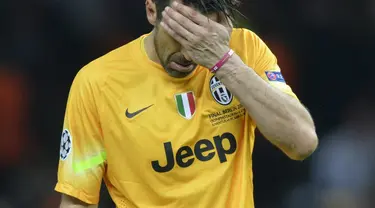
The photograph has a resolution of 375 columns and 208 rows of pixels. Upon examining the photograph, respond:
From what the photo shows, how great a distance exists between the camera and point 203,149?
312cm

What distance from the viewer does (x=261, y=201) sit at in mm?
5711

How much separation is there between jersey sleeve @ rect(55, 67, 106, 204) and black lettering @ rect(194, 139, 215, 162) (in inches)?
15.9

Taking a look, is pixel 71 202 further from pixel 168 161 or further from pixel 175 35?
pixel 175 35

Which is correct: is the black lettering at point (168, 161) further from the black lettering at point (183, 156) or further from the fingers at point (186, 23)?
the fingers at point (186, 23)

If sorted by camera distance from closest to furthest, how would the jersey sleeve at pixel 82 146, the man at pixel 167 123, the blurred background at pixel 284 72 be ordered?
the man at pixel 167 123 < the jersey sleeve at pixel 82 146 < the blurred background at pixel 284 72

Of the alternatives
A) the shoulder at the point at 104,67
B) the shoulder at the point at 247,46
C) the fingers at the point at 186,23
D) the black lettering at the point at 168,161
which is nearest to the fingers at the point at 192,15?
the fingers at the point at 186,23

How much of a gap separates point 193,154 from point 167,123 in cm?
16

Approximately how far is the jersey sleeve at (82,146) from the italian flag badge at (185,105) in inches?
13.2

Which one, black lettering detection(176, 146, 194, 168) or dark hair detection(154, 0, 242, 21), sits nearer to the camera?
dark hair detection(154, 0, 242, 21)

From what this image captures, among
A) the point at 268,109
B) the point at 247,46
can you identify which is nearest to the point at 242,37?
the point at 247,46

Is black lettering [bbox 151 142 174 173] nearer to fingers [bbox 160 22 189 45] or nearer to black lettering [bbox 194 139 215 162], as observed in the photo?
black lettering [bbox 194 139 215 162]

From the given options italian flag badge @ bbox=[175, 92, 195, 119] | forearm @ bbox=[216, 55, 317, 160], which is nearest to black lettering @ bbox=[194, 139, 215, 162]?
italian flag badge @ bbox=[175, 92, 195, 119]

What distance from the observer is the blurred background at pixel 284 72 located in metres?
5.61

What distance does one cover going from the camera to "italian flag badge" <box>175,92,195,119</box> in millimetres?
3145
